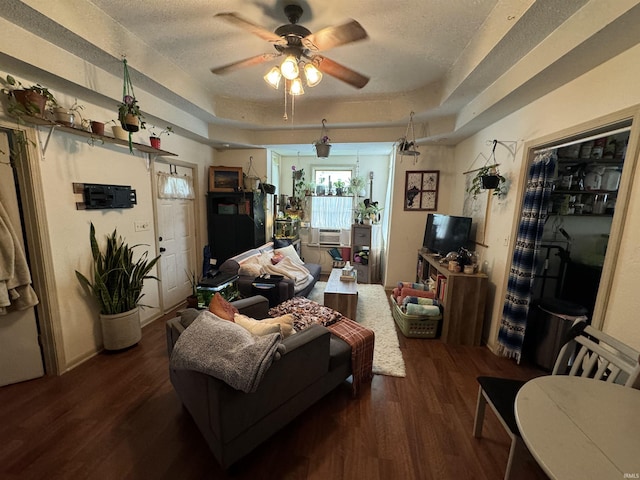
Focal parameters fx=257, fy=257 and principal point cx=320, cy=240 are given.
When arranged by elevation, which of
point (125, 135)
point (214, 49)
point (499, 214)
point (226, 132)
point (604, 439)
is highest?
point (214, 49)

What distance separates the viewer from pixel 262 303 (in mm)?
2289

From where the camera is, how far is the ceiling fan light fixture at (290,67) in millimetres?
1697

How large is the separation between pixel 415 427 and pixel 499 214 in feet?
7.16

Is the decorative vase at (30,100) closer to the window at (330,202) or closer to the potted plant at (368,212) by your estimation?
the window at (330,202)

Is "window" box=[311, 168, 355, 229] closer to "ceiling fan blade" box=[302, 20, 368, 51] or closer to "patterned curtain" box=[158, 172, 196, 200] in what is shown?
"patterned curtain" box=[158, 172, 196, 200]

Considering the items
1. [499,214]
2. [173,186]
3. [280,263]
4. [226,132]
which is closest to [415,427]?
[499,214]

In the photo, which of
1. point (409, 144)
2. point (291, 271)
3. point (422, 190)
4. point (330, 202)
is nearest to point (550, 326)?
point (409, 144)

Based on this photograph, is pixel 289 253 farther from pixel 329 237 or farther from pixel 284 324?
pixel 284 324

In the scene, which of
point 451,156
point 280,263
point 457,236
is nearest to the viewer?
point 457,236

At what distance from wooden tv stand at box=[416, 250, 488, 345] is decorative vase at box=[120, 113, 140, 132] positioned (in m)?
3.24

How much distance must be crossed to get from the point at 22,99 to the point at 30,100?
0.15ft

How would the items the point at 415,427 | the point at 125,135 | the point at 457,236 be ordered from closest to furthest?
the point at 415,427, the point at 125,135, the point at 457,236

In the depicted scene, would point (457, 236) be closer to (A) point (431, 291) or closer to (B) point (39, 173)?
(A) point (431, 291)

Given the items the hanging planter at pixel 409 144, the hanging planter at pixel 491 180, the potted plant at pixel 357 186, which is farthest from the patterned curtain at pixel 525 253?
the potted plant at pixel 357 186
